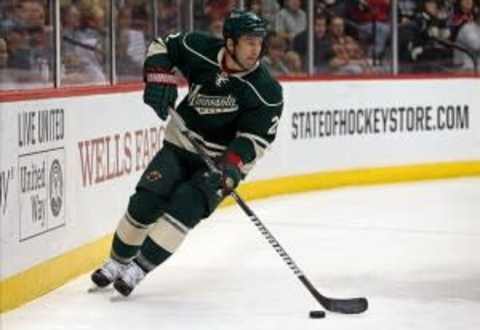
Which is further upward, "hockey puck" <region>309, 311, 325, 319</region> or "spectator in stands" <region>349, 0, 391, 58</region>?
"spectator in stands" <region>349, 0, 391, 58</region>

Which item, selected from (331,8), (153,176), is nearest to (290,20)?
(331,8)

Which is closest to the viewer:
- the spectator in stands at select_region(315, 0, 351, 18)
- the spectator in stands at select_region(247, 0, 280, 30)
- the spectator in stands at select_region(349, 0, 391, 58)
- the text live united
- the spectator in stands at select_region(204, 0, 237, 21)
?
the text live united

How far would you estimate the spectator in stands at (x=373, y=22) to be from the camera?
1230 centimetres

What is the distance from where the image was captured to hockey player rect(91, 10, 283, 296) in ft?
19.9

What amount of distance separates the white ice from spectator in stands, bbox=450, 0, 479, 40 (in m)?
2.78

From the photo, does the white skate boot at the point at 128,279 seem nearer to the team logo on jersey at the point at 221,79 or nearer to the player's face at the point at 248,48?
the team logo on jersey at the point at 221,79

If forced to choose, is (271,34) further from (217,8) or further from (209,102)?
(209,102)

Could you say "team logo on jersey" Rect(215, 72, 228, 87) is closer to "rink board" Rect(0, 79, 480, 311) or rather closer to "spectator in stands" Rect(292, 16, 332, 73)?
"rink board" Rect(0, 79, 480, 311)

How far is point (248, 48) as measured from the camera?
602 centimetres

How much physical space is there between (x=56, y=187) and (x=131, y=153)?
157 centimetres

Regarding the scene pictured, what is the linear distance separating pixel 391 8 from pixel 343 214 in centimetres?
323

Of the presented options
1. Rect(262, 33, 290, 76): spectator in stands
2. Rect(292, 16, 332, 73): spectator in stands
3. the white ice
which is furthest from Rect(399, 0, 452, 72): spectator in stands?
the white ice

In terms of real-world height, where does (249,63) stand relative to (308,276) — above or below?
above

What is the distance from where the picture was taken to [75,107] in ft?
22.5
